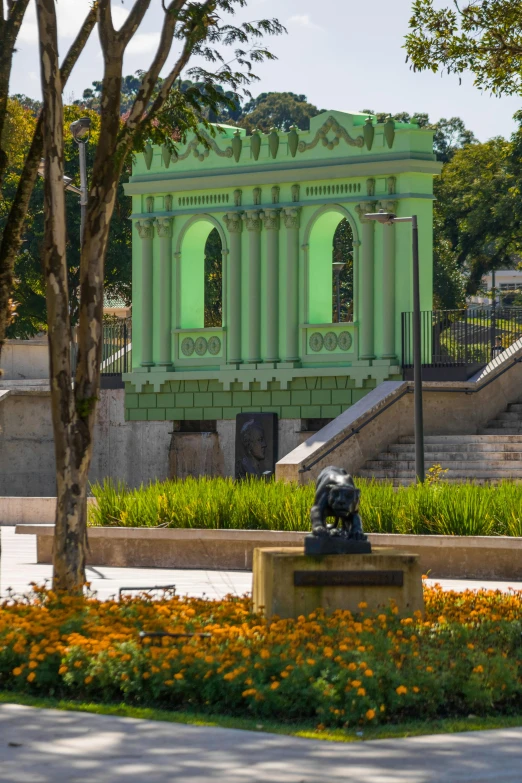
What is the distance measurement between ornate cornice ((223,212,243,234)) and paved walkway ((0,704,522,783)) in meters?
26.7

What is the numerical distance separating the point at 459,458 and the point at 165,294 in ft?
36.8

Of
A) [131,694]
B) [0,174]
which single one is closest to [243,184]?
[0,174]

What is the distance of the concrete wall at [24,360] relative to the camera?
4550 cm

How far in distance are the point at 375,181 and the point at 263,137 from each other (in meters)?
3.36

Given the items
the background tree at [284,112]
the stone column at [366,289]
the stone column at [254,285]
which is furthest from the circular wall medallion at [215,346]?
the background tree at [284,112]

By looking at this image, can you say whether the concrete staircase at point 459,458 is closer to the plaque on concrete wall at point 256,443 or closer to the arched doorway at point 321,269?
the plaque on concrete wall at point 256,443

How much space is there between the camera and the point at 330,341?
111ft

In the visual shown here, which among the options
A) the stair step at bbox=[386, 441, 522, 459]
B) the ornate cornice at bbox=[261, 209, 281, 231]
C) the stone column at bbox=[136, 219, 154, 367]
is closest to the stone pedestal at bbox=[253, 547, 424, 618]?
the stair step at bbox=[386, 441, 522, 459]

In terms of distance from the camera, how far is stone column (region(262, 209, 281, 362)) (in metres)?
34.8

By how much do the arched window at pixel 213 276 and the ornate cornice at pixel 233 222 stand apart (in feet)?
63.0

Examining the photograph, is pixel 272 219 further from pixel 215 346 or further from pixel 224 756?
pixel 224 756

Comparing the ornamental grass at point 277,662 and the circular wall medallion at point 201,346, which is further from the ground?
the circular wall medallion at point 201,346

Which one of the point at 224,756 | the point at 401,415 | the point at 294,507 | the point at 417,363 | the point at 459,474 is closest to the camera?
the point at 224,756

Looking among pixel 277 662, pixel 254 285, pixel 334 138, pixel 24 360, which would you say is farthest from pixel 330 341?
pixel 277 662
